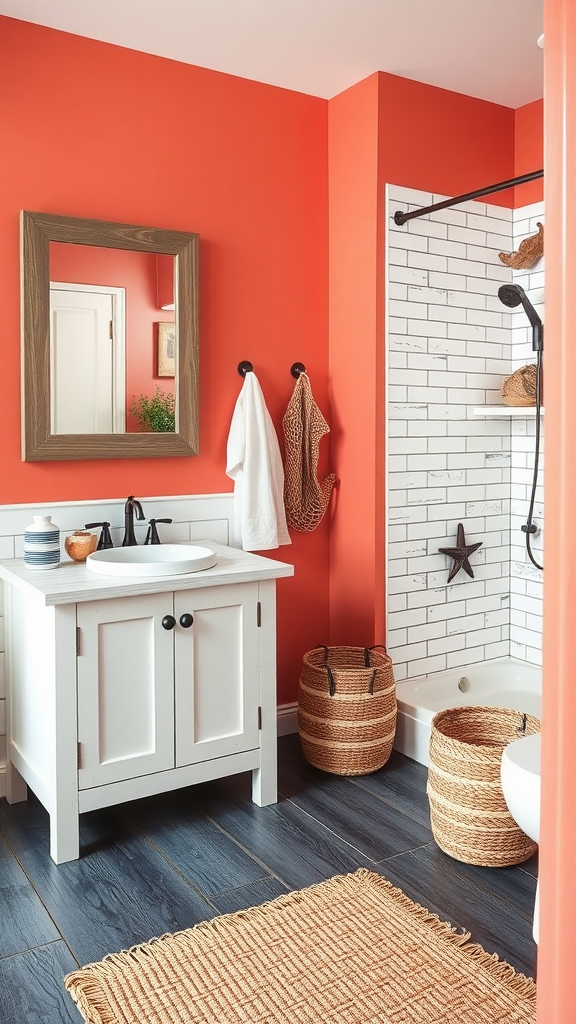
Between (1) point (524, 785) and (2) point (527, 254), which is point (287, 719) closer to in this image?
(1) point (524, 785)

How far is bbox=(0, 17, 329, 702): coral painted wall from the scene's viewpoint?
110 inches

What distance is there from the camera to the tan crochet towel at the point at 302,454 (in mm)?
3346

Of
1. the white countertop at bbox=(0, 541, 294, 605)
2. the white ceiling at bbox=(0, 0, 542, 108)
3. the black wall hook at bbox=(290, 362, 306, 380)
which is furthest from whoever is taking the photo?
the black wall hook at bbox=(290, 362, 306, 380)

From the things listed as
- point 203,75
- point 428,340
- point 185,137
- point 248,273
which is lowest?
point 428,340

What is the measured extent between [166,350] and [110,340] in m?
0.21

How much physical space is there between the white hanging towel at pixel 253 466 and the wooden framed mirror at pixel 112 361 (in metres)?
0.17

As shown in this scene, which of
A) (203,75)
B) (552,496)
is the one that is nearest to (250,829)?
(552,496)

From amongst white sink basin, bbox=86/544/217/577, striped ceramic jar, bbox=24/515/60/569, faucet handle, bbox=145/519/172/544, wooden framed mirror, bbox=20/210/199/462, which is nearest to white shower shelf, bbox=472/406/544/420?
wooden framed mirror, bbox=20/210/199/462

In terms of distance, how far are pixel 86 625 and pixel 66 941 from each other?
2.61 feet

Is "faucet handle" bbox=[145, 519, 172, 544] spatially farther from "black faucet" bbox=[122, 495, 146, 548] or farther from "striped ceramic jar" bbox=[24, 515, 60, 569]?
"striped ceramic jar" bbox=[24, 515, 60, 569]

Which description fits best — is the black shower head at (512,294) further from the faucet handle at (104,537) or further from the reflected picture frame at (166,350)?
the faucet handle at (104,537)

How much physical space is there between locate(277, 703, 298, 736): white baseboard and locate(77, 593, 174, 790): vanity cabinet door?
0.92 meters

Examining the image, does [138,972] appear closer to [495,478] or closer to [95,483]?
[95,483]

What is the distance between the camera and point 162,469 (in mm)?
3131
